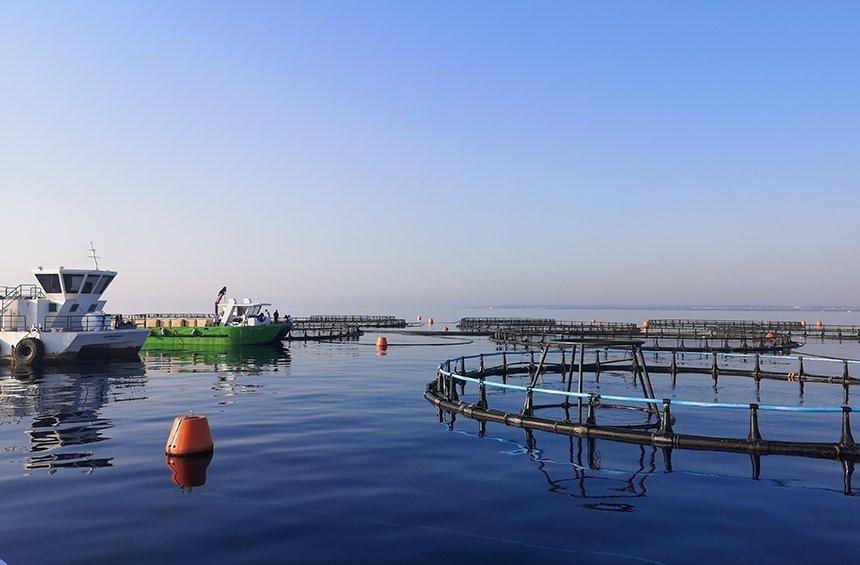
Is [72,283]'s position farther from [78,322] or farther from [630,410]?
[630,410]

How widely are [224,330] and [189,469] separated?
51.6m

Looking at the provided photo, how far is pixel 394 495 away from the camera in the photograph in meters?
12.7

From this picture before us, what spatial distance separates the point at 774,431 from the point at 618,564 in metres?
14.2

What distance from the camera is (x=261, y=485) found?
1323 centimetres

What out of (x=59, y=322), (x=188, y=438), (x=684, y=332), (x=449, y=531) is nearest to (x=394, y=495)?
(x=449, y=531)

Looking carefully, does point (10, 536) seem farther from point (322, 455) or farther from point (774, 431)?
point (774, 431)

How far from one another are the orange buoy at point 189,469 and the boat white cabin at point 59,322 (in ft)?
119

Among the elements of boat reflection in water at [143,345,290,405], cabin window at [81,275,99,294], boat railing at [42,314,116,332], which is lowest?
boat reflection in water at [143,345,290,405]

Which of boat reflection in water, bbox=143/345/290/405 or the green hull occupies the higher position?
the green hull

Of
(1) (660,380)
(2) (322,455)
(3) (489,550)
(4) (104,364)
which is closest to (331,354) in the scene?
(4) (104,364)

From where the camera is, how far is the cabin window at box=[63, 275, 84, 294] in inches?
1884

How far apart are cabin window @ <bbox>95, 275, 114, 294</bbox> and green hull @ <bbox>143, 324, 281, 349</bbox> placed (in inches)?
569

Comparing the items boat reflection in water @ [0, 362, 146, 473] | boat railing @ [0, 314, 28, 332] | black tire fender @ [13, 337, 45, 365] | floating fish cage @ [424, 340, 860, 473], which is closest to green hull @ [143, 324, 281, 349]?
boat railing @ [0, 314, 28, 332]

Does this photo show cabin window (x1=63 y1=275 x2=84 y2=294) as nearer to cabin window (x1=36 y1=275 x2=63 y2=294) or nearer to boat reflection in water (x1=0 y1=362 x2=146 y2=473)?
cabin window (x1=36 y1=275 x2=63 y2=294)
